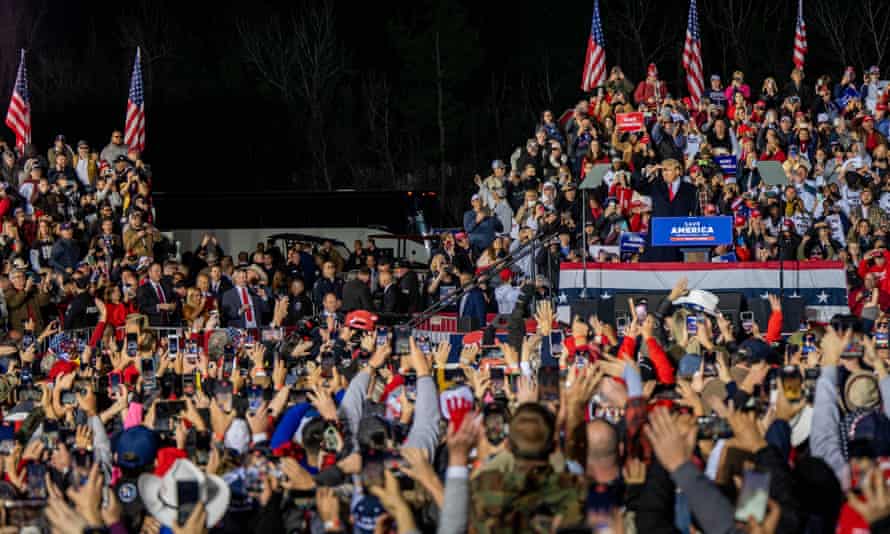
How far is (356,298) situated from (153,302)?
2687 mm

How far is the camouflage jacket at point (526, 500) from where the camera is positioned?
627 cm

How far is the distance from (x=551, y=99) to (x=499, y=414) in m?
42.0

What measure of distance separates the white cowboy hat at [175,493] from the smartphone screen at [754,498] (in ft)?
8.60

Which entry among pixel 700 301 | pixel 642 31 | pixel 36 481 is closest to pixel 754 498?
pixel 36 481

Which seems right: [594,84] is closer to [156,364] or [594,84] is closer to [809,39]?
[156,364]

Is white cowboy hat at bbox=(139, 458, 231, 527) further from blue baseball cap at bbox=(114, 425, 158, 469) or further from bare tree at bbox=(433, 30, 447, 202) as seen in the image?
bare tree at bbox=(433, 30, 447, 202)

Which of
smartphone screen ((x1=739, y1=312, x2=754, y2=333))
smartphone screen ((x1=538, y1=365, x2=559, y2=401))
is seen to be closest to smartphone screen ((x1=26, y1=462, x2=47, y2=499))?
smartphone screen ((x1=538, y1=365, x2=559, y2=401))

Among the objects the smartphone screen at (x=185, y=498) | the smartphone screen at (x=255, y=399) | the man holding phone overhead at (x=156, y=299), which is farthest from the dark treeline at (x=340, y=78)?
the smartphone screen at (x=185, y=498)

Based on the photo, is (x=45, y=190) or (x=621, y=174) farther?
(x=45, y=190)

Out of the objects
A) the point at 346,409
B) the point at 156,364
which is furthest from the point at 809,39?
the point at 346,409

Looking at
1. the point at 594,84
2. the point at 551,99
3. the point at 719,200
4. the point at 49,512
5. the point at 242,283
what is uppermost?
the point at 551,99

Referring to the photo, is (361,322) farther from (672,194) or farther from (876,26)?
(876,26)

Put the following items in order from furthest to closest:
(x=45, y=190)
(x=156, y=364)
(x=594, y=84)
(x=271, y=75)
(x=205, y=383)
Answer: (x=271, y=75) < (x=594, y=84) < (x=45, y=190) < (x=156, y=364) < (x=205, y=383)

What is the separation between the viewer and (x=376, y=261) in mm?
23469
